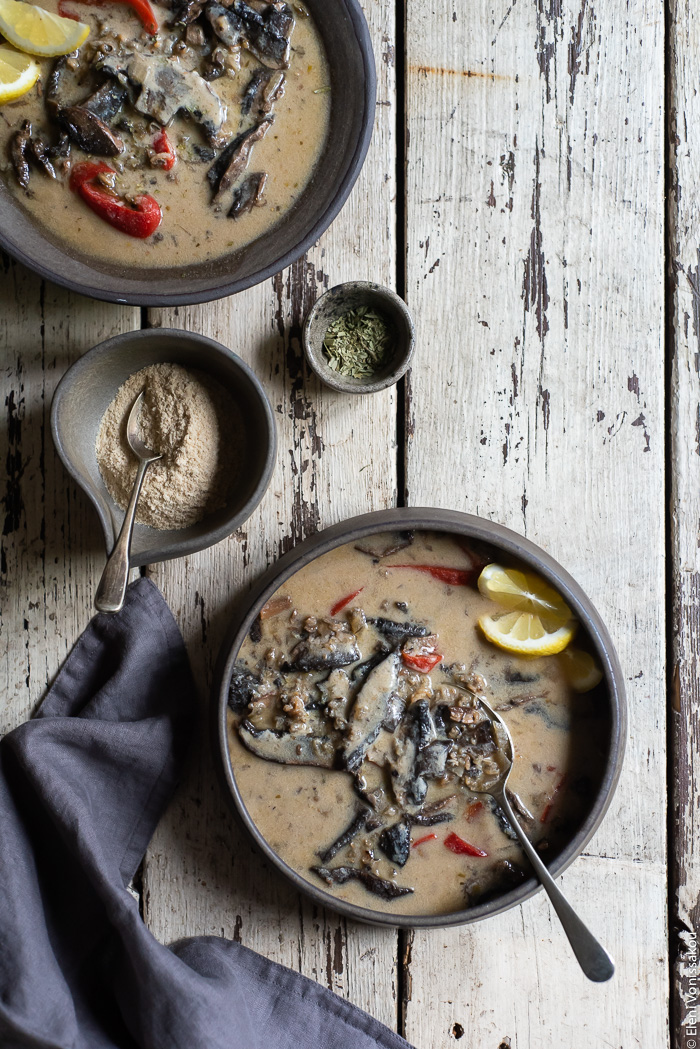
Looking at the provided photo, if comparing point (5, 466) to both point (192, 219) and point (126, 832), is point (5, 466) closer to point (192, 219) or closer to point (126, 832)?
point (192, 219)

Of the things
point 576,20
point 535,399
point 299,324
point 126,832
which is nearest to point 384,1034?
point 126,832

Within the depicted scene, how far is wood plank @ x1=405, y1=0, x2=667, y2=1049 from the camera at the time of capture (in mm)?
1527

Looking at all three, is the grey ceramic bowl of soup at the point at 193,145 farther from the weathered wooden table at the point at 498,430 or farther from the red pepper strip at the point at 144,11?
the weathered wooden table at the point at 498,430

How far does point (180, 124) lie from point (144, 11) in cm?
17

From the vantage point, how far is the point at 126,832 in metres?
1.48

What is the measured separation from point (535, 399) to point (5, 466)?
99 cm

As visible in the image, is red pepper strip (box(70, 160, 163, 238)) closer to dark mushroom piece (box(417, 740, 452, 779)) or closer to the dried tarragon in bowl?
the dried tarragon in bowl

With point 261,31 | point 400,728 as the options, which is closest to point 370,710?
point 400,728

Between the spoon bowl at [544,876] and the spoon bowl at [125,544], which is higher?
the spoon bowl at [125,544]

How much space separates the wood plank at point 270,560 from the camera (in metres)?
1.52

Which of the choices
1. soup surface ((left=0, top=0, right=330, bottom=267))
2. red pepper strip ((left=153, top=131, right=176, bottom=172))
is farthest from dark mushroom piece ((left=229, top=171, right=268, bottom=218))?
red pepper strip ((left=153, top=131, right=176, bottom=172))

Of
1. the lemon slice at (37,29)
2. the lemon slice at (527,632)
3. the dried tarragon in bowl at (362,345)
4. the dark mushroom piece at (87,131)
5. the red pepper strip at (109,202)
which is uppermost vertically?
the lemon slice at (37,29)

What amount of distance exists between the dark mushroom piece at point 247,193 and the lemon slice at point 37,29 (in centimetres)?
33

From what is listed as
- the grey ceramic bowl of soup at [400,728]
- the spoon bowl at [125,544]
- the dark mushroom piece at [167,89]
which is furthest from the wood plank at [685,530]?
the spoon bowl at [125,544]
